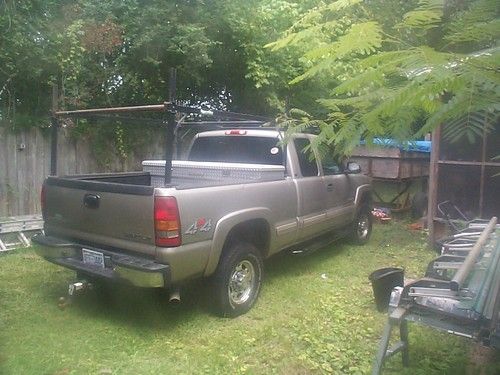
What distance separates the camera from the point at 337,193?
6.55m

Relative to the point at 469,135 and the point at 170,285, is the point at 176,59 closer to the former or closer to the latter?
the point at 170,285

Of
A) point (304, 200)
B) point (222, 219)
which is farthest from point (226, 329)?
point (304, 200)

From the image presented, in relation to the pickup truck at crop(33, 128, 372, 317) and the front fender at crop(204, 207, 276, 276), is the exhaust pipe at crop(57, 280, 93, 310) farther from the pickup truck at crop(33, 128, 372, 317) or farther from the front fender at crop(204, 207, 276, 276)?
the front fender at crop(204, 207, 276, 276)

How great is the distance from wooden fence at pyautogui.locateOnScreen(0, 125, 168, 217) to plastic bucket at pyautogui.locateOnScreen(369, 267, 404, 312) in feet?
20.4

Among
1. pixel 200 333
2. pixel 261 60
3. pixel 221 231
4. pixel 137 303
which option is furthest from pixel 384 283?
pixel 261 60

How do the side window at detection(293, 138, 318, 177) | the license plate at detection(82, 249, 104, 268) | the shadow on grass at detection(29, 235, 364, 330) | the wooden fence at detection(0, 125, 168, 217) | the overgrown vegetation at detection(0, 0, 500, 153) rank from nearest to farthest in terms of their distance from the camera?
1. the overgrown vegetation at detection(0, 0, 500, 153)
2. the license plate at detection(82, 249, 104, 268)
3. the shadow on grass at detection(29, 235, 364, 330)
4. the side window at detection(293, 138, 318, 177)
5. the wooden fence at detection(0, 125, 168, 217)

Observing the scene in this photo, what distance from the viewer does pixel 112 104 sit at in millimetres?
8906

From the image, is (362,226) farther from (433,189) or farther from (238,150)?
(238,150)

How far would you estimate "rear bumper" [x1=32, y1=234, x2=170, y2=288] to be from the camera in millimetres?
3602

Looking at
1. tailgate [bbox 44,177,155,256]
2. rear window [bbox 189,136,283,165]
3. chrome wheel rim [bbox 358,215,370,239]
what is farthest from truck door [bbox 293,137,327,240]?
tailgate [bbox 44,177,155,256]

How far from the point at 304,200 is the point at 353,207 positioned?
1836 mm

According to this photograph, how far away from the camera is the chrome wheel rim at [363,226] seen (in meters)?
7.64

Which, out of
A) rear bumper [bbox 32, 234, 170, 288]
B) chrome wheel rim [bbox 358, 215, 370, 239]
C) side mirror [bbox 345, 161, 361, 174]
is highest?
side mirror [bbox 345, 161, 361, 174]

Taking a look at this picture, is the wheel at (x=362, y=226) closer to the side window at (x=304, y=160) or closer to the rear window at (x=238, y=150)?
the side window at (x=304, y=160)
